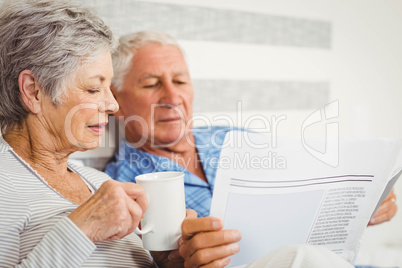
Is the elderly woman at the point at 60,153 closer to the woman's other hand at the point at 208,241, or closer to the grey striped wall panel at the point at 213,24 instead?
the woman's other hand at the point at 208,241

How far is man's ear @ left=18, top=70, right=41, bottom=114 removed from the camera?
116 cm

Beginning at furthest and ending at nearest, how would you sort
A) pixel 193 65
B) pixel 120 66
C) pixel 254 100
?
pixel 254 100, pixel 193 65, pixel 120 66

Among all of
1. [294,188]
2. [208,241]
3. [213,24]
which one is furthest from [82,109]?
[213,24]

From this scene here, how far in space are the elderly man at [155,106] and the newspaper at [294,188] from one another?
54 centimetres

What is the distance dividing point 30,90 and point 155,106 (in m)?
0.63

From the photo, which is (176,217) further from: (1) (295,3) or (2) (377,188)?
(1) (295,3)

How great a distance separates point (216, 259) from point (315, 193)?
32 cm

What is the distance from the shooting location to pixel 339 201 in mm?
1167

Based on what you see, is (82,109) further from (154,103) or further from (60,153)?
(154,103)

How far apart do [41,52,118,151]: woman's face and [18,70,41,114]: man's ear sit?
2cm

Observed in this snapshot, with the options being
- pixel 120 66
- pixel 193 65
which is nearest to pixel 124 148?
pixel 120 66

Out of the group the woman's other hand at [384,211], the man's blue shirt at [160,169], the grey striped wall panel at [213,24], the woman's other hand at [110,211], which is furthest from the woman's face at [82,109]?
the woman's other hand at [384,211]

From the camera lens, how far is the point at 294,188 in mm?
1128

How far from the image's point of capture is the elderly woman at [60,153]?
98 centimetres
